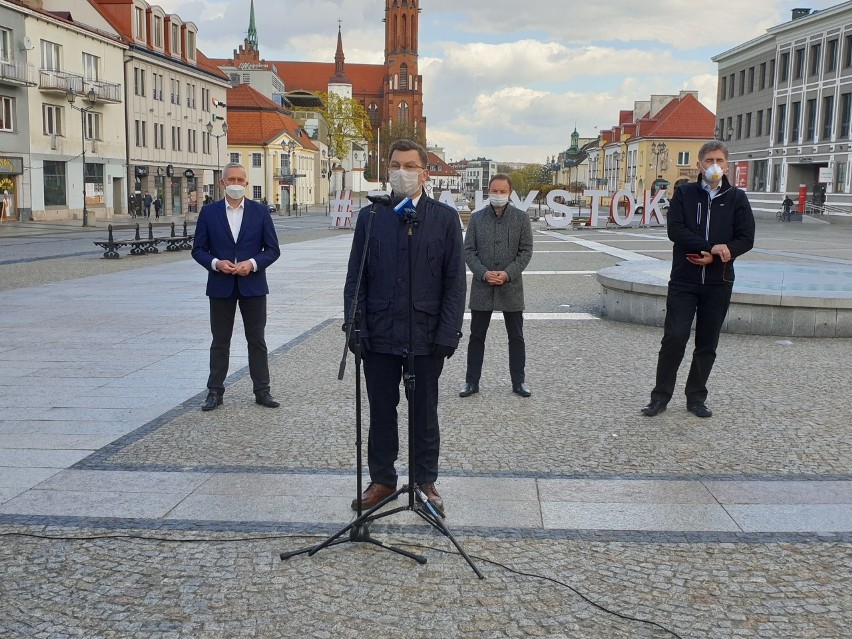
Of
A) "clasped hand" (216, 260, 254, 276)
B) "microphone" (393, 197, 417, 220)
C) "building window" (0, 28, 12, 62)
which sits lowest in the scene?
"clasped hand" (216, 260, 254, 276)

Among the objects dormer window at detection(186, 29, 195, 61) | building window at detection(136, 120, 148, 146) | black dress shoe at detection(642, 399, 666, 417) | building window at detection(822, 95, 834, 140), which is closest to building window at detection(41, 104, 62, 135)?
building window at detection(136, 120, 148, 146)

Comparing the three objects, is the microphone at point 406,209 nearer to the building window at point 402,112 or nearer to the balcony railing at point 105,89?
the balcony railing at point 105,89

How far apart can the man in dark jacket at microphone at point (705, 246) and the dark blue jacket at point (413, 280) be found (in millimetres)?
2753

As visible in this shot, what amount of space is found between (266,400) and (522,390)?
2284 millimetres

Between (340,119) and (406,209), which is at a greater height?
(340,119)

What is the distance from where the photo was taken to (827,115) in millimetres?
60562

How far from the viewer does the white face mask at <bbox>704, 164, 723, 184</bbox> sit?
6719mm

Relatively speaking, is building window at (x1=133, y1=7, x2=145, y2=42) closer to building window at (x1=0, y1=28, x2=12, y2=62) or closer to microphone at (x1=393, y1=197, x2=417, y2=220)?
building window at (x1=0, y1=28, x2=12, y2=62)

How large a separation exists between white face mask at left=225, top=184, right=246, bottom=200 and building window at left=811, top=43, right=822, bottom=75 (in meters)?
63.4

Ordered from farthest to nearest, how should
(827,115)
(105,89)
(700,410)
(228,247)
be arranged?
1. (827,115)
2. (105,89)
3. (228,247)
4. (700,410)

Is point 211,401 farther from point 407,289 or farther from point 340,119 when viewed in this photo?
point 340,119

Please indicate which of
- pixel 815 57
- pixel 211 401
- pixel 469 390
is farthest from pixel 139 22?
pixel 469 390

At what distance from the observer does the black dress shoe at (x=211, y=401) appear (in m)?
7.45

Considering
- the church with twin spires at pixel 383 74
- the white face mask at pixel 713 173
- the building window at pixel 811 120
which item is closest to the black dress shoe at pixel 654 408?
the white face mask at pixel 713 173
